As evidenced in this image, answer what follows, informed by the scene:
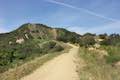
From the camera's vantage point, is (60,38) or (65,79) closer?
(65,79)

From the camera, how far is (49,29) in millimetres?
83938

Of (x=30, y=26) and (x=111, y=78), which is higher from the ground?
(x=30, y=26)

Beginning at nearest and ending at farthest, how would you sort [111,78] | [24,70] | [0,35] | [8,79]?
[111,78], [8,79], [24,70], [0,35]

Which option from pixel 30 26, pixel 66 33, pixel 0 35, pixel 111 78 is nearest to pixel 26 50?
pixel 111 78

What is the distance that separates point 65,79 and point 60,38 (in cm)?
6681

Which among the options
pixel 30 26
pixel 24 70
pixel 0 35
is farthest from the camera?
pixel 30 26

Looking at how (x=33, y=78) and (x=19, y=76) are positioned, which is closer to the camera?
(x=33, y=78)

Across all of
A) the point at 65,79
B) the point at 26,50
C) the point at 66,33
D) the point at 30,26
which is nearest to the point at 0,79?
the point at 65,79

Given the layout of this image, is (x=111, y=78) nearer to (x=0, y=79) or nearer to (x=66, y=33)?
(x=0, y=79)

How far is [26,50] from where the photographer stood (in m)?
34.2

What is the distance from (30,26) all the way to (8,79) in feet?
194

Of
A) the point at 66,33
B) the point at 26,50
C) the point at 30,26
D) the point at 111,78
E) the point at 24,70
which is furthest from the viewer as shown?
the point at 66,33

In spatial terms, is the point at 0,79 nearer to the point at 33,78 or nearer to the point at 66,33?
the point at 33,78

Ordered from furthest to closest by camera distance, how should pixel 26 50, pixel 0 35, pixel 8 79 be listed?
pixel 0 35 → pixel 26 50 → pixel 8 79
